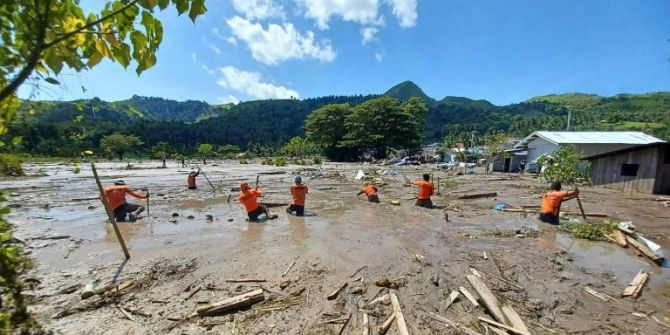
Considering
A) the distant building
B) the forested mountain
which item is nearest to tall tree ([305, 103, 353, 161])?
the forested mountain

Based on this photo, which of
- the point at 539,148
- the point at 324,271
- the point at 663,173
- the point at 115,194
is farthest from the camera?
the point at 539,148

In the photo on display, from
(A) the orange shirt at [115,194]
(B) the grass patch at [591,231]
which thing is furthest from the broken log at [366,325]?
(A) the orange shirt at [115,194]

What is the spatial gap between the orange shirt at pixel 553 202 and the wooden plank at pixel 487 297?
730 centimetres

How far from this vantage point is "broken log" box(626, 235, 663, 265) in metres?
8.32

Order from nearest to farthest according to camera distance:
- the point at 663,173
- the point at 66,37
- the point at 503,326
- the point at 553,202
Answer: the point at 66,37
the point at 503,326
the point at 553,202
the point at 663,173

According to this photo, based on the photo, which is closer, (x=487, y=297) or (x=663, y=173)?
(x=487, y=297)

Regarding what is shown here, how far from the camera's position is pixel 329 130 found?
7319cm

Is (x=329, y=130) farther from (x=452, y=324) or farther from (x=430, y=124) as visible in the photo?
(x=430, y=124)

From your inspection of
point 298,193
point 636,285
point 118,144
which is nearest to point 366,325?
point 636,285

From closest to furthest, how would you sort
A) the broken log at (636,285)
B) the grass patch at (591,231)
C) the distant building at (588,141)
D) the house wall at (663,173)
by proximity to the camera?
the broken log at (636,285), the grass patch at (591,231), the house wall at (663,173), the distant building at (588,141)

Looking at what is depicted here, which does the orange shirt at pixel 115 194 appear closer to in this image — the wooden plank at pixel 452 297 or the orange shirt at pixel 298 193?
the orange shirt at pixel 298 193

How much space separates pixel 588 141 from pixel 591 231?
2558cm

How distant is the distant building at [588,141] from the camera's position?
1137 inches

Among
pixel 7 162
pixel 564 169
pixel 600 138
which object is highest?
pixel 600 138
